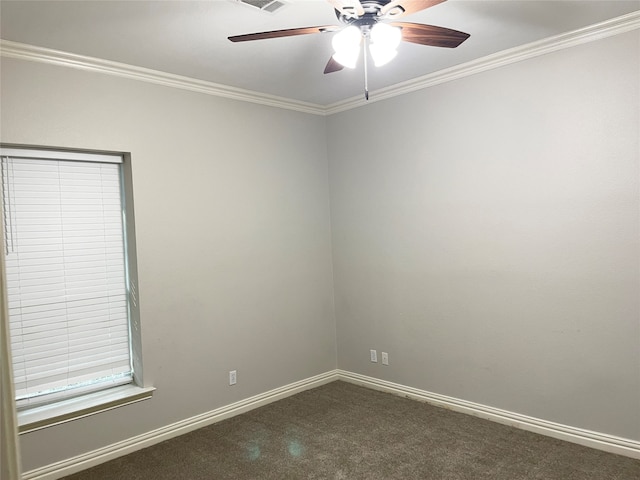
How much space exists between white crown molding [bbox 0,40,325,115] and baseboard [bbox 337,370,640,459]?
253cm

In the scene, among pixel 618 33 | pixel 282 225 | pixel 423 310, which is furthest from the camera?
pixel 282 225

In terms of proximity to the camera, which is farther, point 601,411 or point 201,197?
point 201,197

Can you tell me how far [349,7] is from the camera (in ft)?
6.53

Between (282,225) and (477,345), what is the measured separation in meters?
1.85

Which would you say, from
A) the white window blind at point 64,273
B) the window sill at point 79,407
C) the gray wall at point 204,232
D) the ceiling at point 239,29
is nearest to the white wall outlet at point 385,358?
the gray wall at point 204,232

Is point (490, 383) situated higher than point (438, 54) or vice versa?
point (438, 54)

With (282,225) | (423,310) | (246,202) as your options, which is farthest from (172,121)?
(423,310)

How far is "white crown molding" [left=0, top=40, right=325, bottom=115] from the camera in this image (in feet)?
9.36

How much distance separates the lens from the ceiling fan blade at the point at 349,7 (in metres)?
1.90

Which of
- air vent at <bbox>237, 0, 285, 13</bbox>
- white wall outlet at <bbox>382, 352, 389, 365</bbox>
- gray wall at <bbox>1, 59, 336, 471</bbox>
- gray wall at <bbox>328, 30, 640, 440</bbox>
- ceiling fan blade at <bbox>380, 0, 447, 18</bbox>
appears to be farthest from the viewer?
white wall outlet at <bbox>382, 352, 389, 365</bbox>

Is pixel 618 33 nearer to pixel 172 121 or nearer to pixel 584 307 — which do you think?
pixel 584 307

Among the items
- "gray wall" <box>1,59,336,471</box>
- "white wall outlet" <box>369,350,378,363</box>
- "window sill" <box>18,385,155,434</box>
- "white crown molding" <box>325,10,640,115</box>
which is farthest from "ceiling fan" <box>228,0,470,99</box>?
"white wall outlet" <box>369,350,378,363</box>

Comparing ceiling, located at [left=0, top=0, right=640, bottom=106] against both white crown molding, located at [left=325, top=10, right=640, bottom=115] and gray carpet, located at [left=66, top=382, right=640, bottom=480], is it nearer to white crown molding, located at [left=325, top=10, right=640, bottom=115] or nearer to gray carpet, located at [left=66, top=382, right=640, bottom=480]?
white crown molding, located at [left=325, top=10, right=640, bottom=115]

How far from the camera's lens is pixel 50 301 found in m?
3.13
